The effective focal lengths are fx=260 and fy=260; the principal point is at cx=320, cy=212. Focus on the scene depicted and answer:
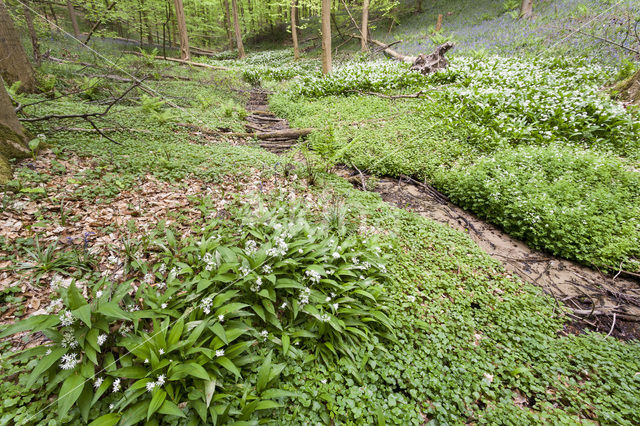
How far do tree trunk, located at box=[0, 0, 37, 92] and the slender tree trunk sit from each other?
10866 mm

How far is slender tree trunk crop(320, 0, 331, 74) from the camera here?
12320 mm

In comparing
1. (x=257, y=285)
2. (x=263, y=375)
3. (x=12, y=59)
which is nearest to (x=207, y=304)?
(x=257, y=285)

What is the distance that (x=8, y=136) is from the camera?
13.7 ft

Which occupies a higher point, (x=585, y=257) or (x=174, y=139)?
(x=174, y=139)

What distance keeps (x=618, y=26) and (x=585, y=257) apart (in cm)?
1339

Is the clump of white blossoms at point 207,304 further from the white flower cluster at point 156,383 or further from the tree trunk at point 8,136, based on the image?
the tree trunk at point 8,136

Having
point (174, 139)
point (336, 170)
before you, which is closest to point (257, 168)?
point (336, 170)

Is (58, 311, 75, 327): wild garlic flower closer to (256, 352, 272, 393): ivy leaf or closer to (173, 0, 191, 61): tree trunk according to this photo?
(256, 352, 272, 393): ivy leaf

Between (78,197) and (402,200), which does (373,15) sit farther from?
(78,197)

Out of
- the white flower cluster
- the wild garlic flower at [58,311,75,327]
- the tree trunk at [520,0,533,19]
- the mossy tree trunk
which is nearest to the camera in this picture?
the white flower cluster

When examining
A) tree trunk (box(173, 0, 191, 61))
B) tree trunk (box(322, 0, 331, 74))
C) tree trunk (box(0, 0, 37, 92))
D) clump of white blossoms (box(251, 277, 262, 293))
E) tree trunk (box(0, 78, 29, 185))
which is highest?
tree trunk (box(173, 0, 191, 61))

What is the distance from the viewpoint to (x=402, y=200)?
5.95m

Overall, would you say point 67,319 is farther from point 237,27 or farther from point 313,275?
point 237,27

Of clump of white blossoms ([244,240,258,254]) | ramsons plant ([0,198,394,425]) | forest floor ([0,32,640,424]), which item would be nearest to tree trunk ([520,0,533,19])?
forest floor ([0,32,640,424])
